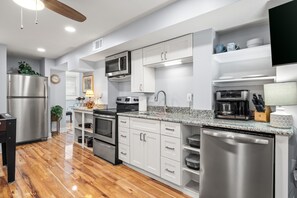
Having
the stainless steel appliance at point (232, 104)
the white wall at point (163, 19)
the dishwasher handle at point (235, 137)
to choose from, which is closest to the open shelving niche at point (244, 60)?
the stainless steel appliance at point (232, 104)

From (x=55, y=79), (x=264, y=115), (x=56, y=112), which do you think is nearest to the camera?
(x=264, y=115)

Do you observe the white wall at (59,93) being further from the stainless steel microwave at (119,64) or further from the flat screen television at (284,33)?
the flat screen television at (284,33)

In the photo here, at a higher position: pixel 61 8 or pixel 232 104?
pixel 61 8

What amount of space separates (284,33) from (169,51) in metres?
1.52

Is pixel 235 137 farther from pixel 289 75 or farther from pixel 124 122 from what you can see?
pixel 124 122

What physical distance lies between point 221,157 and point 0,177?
3227 millimetres

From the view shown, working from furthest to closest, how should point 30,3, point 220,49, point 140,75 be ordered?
point 140,75
point 220,49
point 30,3

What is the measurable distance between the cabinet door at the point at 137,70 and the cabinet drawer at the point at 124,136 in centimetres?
82

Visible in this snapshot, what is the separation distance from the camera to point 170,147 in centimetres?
237

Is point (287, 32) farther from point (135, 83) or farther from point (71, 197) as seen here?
point (71, 197)

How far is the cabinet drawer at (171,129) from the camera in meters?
2.29

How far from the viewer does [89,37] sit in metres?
3.58

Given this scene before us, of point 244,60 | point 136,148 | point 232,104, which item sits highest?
point 244,60

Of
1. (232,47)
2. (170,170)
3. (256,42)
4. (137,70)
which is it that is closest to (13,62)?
(137,70)
